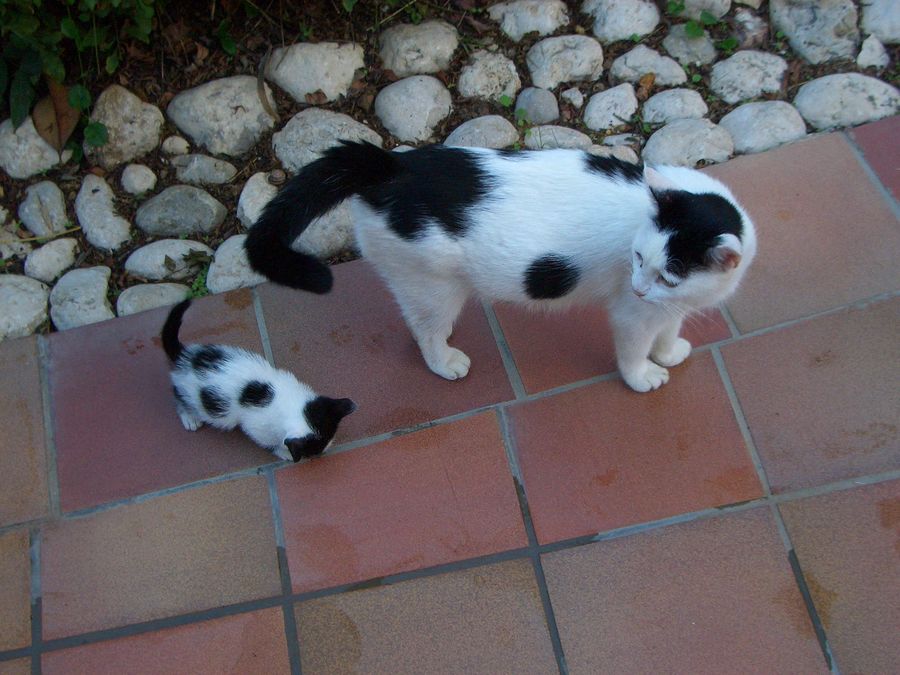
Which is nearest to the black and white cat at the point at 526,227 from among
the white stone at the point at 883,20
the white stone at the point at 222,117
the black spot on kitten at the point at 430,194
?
the black spot on kitten at the point at 430,194

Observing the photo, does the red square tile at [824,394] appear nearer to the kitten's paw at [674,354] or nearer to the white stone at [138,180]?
the kitten's paw at [674,354]

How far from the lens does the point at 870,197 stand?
241cm

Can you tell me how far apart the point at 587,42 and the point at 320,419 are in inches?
76.3

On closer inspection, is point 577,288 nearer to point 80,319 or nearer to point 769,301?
point 769,301

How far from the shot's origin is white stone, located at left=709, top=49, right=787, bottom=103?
2770 millimetres

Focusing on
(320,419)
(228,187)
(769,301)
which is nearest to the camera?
(320,419)

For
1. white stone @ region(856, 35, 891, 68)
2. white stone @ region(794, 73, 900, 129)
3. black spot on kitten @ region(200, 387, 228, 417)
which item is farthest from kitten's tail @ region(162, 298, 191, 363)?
white stone @ region(856, 35, 891, 68)

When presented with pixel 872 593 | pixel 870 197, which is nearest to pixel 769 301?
pixel 870 197

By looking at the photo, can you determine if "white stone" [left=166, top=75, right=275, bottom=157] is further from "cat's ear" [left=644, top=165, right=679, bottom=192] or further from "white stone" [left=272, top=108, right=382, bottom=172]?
"cat's ear" [left=644, top=165, right=679, bottom=192]

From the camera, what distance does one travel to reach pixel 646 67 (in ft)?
9.38

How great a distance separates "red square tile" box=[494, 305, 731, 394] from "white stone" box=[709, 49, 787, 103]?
1046 mm

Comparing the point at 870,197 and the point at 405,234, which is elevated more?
the point at 405,234

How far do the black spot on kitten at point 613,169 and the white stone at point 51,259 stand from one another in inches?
77.6

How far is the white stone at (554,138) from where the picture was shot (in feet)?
8.93
